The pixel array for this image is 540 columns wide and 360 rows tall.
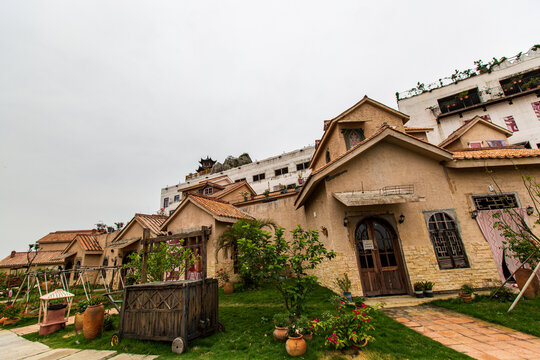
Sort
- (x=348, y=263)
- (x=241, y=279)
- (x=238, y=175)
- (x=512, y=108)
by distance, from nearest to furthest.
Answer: (x=348, y=263) < (x=241, y=279) < (x=512, y=108) < (x=238, y=175)

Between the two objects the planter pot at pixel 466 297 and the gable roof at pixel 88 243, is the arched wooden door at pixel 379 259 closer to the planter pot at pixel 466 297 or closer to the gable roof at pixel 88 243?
the planter pot at pixel 466 297

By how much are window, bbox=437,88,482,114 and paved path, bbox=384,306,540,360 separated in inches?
1038

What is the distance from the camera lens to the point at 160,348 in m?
5.32

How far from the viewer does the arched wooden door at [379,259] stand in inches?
350

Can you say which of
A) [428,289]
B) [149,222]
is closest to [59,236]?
[149,222]

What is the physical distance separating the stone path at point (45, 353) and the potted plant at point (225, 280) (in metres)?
6.57

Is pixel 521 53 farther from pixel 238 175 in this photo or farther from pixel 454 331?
pixel 238 175

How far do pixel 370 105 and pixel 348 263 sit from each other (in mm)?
10677

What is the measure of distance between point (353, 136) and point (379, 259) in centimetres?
797

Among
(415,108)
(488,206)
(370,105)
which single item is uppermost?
(415,108)

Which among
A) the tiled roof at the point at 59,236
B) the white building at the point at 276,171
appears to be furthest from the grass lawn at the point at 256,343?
the tiled roof at the point at 59,236

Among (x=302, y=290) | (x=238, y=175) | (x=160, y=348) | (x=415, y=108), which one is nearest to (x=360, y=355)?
(x=302, y=290)

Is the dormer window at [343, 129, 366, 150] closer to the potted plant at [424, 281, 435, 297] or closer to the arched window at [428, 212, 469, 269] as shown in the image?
the arched window at [428, 212, 469, 269]

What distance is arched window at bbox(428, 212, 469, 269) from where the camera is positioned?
29.0 ft
